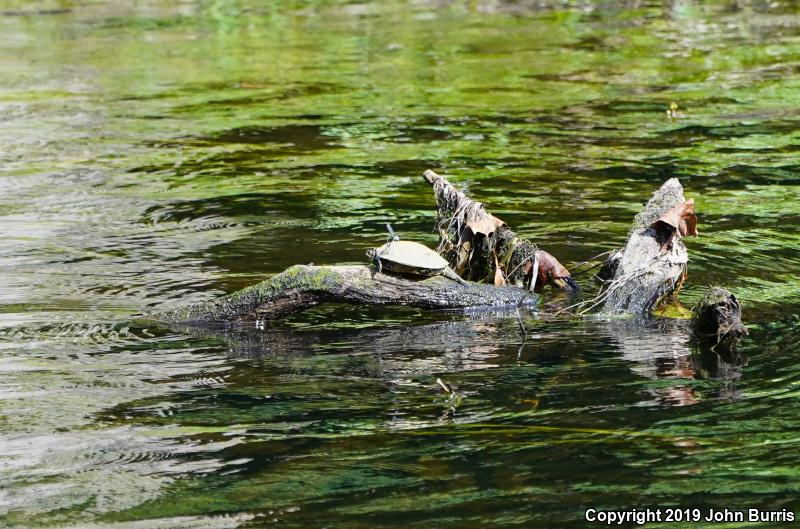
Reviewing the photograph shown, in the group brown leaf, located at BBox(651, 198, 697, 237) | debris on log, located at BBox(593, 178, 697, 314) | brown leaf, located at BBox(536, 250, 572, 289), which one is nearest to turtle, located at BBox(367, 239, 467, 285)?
brown leaf, located at BBox(536, 250, 572, 289)

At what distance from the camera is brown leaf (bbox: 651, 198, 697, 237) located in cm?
445

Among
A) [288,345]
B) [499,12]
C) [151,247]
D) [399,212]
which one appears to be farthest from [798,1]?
[288,345]

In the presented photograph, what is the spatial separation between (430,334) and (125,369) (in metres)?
1.07

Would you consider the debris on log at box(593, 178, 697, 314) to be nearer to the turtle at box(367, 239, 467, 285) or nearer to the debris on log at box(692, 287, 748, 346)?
the debris on log at box(692, 287, 748, 346)

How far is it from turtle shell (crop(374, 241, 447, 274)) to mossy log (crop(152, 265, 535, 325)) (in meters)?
0.04

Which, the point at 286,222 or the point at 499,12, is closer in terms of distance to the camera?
the point at 286,222

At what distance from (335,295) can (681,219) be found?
1.29m

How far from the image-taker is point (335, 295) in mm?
4301

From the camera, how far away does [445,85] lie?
11125 mm

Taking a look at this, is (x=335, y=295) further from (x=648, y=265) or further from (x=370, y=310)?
(x=648, y=265)

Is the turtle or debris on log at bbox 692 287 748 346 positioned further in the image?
the turtle

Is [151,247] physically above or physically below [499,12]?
below

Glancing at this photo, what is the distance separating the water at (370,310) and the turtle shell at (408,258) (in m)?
0.25

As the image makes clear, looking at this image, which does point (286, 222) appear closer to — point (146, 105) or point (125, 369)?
point (125, 369)
